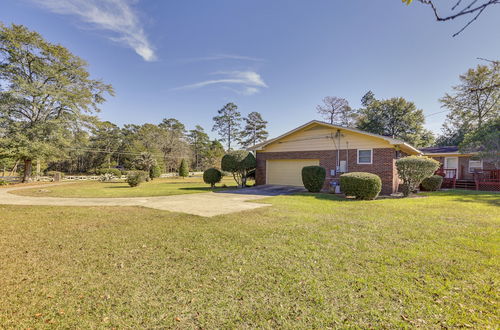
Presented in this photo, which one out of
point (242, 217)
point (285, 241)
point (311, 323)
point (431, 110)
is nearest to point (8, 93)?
point (242, 217)

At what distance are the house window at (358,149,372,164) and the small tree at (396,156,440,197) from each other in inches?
72.0

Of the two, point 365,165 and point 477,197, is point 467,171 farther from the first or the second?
point 365,165

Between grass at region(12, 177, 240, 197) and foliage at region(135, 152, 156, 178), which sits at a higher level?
foliage at region(135, 152, 156, 178)

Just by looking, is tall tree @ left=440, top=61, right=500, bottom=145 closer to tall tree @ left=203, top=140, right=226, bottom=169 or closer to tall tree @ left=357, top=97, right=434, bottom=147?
tall tree @ left=357, top=97, right=434, bottom=147

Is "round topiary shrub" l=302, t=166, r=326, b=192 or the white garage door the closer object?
"round topiary shrub" l=302, t=166, r=326, b=192

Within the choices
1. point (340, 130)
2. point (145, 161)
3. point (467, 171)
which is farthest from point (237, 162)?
point (145, 161)

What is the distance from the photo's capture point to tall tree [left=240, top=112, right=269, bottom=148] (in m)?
47.4

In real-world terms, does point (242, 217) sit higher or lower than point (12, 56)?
lower

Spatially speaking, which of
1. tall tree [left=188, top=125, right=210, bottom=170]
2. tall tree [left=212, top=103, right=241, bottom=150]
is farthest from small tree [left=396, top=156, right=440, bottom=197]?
tall tree [left=188, top=125, right=210, bottom=170]

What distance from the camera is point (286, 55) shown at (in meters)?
15.5

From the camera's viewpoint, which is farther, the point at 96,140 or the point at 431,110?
the point at 96,140

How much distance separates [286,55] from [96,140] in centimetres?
4209

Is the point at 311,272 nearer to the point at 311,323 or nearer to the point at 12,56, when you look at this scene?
the point at 311,323

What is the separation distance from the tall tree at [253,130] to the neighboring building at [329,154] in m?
31.9
